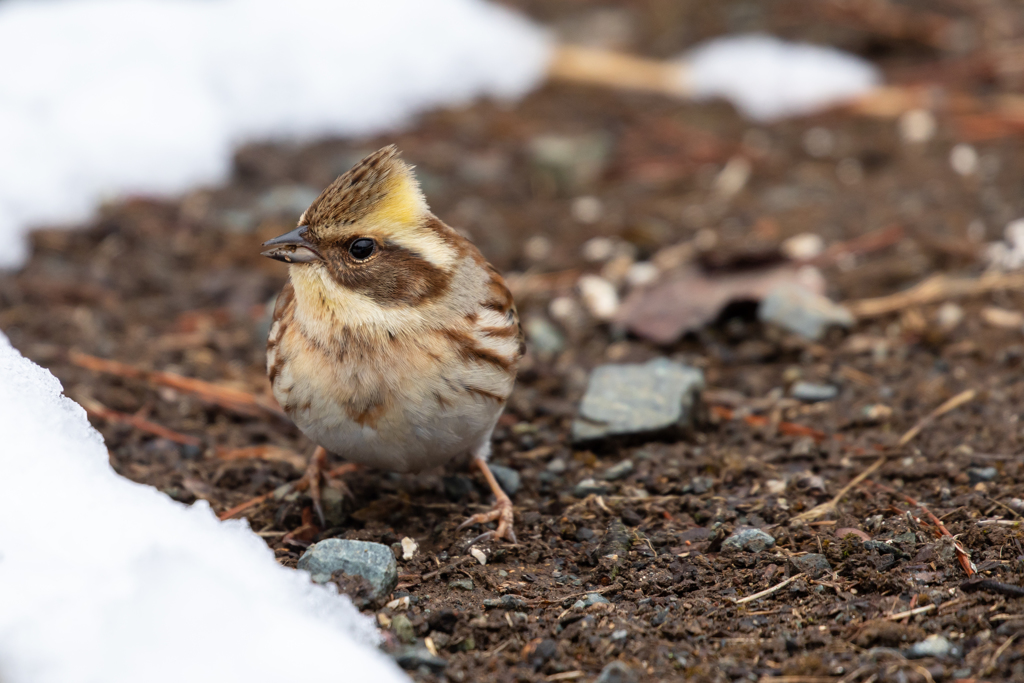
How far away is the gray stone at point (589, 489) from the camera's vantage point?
4852 mm

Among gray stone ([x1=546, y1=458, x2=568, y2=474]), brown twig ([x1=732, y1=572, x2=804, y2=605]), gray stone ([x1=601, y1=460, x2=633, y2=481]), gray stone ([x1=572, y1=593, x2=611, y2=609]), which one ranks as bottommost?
gray stone ([x1=546, y1=458, x2=568, y2=474])

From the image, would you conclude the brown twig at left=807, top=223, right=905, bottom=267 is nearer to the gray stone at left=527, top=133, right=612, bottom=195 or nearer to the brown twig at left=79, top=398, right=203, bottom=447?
the gray stone at left=527, top=133, right=612, bottom=195

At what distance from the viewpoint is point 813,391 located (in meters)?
5.67

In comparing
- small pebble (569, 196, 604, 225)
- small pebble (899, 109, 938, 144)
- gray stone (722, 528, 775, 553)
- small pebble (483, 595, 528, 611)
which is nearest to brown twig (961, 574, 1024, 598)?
gray stone (722, 528, 775, 553)

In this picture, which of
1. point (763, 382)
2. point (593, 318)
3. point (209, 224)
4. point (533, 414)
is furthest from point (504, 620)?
point (209, 224)

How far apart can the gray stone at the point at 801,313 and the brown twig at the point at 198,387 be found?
9.57 ft

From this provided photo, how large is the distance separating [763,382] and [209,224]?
4207 mm

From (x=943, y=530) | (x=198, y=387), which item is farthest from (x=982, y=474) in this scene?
(x=198, y=387)

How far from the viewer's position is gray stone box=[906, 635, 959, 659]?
130 inches

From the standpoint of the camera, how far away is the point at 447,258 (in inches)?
182

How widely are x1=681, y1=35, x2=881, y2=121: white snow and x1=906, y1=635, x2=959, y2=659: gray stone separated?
6.97 metres

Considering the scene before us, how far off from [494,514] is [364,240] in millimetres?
1304

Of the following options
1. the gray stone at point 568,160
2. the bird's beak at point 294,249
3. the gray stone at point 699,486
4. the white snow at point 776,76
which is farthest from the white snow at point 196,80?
the gray stone at point 699,486

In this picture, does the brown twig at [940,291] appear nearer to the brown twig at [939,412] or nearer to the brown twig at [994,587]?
the brown twig at [939,412]
